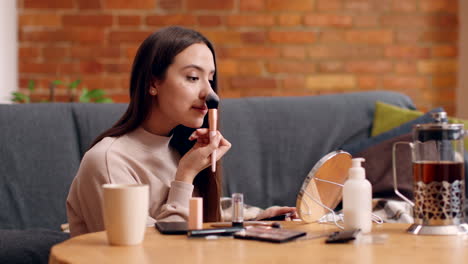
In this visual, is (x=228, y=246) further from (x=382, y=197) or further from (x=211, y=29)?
(x=211, y=29)

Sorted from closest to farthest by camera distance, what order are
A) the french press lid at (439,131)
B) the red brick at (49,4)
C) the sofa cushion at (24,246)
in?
1. the french press lid at (439,131)
2. the sofa cushion at (24,246)
3. the red brick at (49,4)

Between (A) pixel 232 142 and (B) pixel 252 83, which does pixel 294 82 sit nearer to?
(B) pixel 252 83

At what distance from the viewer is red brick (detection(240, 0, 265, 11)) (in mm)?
3609

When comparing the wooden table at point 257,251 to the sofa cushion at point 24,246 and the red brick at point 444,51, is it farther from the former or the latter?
the red brick at point 444,51

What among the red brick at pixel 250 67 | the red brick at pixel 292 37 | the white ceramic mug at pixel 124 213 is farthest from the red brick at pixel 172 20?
the white ceramic mug at pixel 124 213

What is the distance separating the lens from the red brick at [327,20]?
365cm

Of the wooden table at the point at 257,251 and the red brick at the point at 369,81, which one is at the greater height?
the red brick at the point at 369,81

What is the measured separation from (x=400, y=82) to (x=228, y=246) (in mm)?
2933

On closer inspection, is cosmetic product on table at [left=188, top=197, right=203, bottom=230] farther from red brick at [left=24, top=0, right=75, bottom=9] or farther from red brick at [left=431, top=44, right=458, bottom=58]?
red brick at [left=431, top=44, right=458, bottom=58]

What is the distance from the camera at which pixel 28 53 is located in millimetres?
3496

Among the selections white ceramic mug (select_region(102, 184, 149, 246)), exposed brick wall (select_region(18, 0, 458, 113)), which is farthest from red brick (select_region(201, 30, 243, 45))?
white ceramic mug (select_region(102, 184, 149, 246))

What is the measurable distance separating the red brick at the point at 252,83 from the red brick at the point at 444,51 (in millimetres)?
985

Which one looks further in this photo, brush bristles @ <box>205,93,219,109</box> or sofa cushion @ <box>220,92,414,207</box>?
sofa cushion @ <box>220,92,414,207</box>

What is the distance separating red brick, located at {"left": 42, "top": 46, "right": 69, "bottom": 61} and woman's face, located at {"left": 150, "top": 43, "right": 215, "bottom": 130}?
6.76ft
